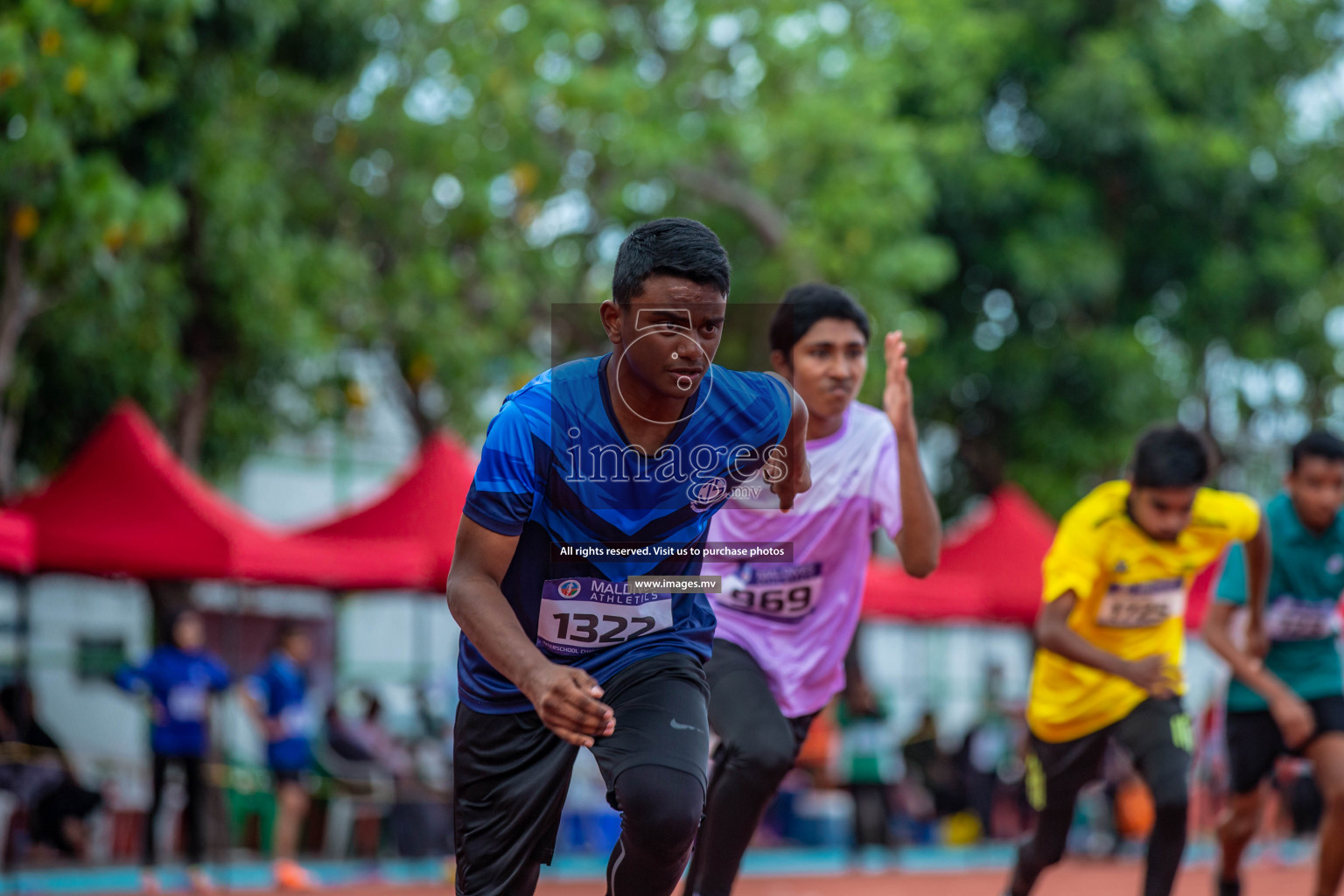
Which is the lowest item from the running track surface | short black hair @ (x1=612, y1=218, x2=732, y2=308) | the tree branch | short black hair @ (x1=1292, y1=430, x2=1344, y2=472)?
the running track surface

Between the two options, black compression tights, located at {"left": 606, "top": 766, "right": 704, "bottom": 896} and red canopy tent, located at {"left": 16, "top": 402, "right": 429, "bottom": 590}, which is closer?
black compression tights, located at {"left": 606, "top": 766, "right": 704, "bottom": 896}

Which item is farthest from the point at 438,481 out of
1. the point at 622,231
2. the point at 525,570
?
the point at 525,570

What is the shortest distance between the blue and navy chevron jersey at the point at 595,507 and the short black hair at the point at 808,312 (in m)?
1.56

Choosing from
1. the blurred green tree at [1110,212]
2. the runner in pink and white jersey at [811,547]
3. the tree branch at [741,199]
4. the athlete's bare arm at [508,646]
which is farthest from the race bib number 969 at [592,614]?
the blurred green tree at [1110,212]

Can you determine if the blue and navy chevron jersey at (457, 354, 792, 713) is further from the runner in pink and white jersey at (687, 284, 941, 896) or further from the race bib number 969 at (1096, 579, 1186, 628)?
the race bib number 969 at (1096, 579, 1186, 628)

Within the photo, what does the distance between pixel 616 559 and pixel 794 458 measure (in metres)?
0.72

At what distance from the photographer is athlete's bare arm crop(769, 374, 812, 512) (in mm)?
4391

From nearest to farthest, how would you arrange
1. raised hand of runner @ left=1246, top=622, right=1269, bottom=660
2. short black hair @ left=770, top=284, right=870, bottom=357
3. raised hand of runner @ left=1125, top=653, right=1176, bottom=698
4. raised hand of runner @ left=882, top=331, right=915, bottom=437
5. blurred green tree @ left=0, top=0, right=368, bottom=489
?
1. raised hand of runner @ left=882, top=331, right=915, bottom=437
2. short black hair @ left=770, top=284, right=870, bottom=357
3. raised hand of runner @ left=1125, top=653, right=1176, bottom=698
4. raised hand of runner @ left=1246, top=622, right=1269, bottom=660
5. blurred green tree @ left=0, top=0, right=368, bottom=489

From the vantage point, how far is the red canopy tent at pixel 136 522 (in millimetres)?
11750

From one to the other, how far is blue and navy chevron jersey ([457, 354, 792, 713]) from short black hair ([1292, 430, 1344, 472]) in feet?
13.7

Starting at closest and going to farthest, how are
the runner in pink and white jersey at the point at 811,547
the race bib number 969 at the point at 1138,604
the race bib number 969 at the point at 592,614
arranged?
the race bib number 969 at the point at 592,614 < the runner in pink and white jersey at the point at 811,547 < the race bib number 969 at the point at 1138,604

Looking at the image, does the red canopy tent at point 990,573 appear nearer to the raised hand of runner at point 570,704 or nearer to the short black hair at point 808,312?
the short black hair at point 808,312

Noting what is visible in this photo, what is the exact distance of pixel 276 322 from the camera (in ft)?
49.6

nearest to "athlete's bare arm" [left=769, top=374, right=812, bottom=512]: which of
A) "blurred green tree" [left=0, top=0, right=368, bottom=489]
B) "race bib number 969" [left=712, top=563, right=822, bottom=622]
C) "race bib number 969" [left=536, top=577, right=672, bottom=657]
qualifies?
"race bib number 969" [left=536, top=577, right=672, bottom=657]
